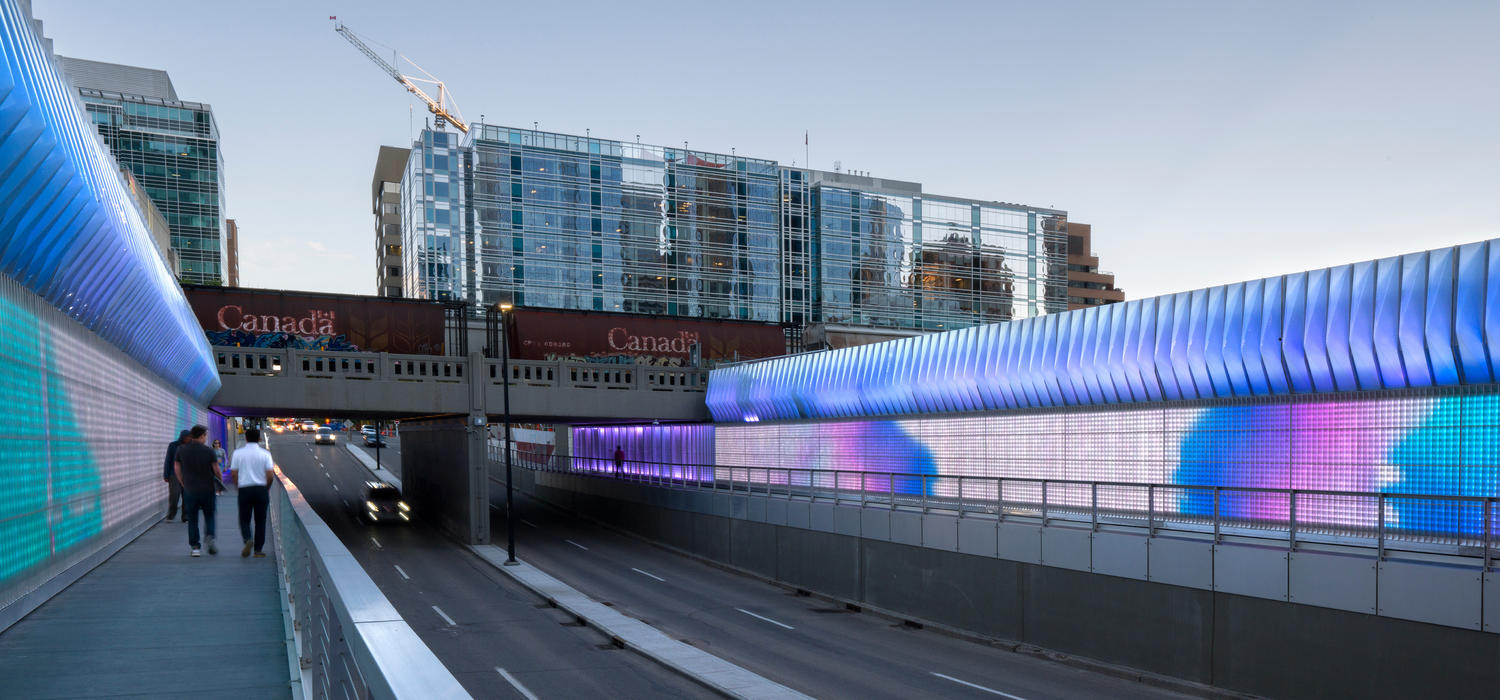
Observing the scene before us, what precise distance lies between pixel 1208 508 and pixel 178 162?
11147 centimetres

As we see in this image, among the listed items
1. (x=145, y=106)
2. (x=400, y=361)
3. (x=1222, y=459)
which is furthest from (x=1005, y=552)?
(x=145, y=106)

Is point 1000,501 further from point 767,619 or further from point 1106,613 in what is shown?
point 767,619

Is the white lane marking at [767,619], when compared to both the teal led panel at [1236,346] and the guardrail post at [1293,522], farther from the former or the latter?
the guardrail post at [1293,522]

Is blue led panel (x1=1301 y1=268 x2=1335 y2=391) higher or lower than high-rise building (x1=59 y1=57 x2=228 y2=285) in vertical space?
lower

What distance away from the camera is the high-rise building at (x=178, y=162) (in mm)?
100188

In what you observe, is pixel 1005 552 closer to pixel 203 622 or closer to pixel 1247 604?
pixel 1247 604

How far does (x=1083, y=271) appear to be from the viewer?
15188cm

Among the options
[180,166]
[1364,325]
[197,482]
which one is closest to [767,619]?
[1364,325]

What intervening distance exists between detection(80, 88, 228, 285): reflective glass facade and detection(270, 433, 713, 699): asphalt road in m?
74.8

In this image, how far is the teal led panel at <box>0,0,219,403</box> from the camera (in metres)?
5.49

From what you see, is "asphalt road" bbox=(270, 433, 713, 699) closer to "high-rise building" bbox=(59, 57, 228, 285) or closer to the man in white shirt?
the man in white shirt

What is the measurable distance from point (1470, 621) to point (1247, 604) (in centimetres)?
349

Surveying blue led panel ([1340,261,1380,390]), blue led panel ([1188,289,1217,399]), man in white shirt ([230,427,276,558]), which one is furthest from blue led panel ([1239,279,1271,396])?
man in white shirt ([230,427,276,558])

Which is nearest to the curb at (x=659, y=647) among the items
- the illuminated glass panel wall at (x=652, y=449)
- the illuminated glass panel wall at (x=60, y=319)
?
the illuminated glass panel wall at (x=60, y=319)
